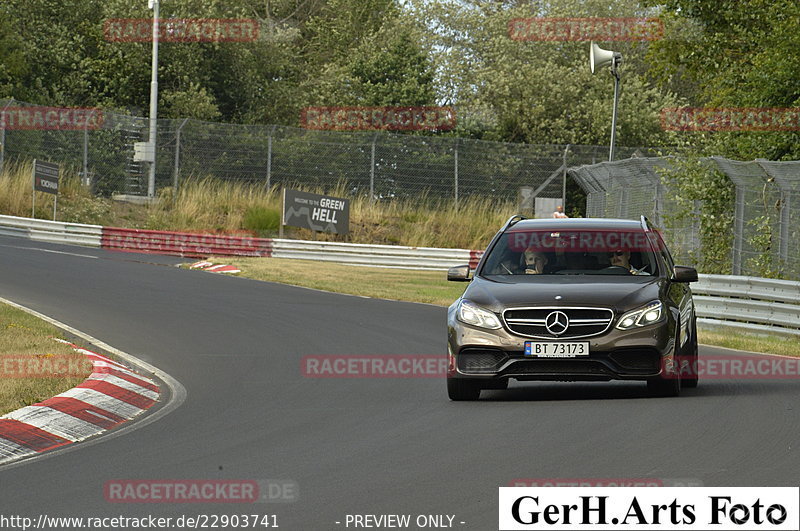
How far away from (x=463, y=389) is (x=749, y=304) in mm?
9175

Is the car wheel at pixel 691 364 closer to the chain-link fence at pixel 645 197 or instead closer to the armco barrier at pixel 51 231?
the chain-link fence at pixel 645 197

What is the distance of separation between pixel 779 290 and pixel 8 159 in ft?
85.7

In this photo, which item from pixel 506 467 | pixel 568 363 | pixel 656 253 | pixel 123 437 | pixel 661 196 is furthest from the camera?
pixel 661 196

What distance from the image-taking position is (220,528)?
682 centimetres

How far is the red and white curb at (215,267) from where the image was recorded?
29956 millimetres

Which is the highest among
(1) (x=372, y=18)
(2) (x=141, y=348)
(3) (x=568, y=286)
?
(1) (x=372, y=18)

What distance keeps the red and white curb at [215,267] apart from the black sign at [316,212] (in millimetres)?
7122

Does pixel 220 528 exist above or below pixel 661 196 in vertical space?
below

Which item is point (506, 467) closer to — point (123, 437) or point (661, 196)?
point (123, 437)

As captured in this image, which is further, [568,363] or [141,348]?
[141,348]

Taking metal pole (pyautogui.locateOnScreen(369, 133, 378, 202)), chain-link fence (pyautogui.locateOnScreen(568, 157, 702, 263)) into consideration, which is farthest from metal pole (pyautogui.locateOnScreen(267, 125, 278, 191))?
chain-link fence (pyautogui.locateOnScreen(568, 157, 702, 263))

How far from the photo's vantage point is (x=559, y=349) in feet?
36.9

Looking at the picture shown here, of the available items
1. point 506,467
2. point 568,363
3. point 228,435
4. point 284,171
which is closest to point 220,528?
point 506,467

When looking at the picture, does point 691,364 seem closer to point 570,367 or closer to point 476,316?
point 570,367
